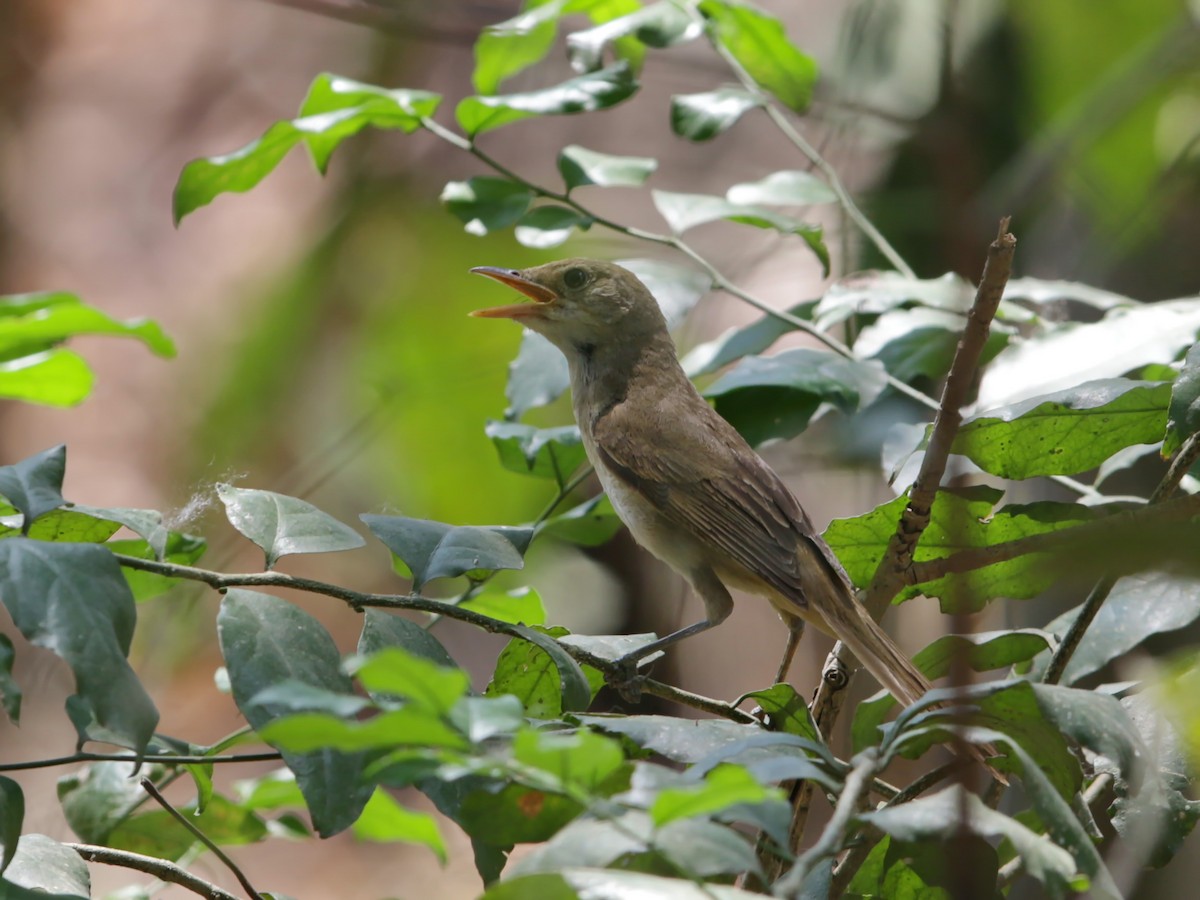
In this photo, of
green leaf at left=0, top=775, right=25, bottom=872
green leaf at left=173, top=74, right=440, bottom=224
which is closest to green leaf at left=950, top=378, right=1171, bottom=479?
green leaf at left=0, top=775, right=25, bottom=872

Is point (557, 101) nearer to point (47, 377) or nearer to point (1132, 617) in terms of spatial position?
point (47, 377)

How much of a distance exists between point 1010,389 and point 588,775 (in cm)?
168

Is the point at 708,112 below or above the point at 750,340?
above

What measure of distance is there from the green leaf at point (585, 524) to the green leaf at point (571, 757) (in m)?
1.71

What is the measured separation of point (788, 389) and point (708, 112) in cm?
72

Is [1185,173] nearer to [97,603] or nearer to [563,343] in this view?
[97,603]

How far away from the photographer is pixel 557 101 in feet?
9.46

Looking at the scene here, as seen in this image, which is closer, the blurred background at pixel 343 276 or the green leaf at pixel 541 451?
the green leaf at pixel 541 451

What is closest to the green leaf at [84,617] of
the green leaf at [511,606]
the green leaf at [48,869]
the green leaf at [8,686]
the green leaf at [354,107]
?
the green leaf at [8,686]

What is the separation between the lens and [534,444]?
8.91 feet

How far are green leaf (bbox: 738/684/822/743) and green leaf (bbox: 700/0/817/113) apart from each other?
183 cm

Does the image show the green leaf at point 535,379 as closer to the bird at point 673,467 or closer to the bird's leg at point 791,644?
the bird at point 673,467

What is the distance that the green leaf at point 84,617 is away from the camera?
4.56ft

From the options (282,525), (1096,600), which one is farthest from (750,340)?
(282,525)
